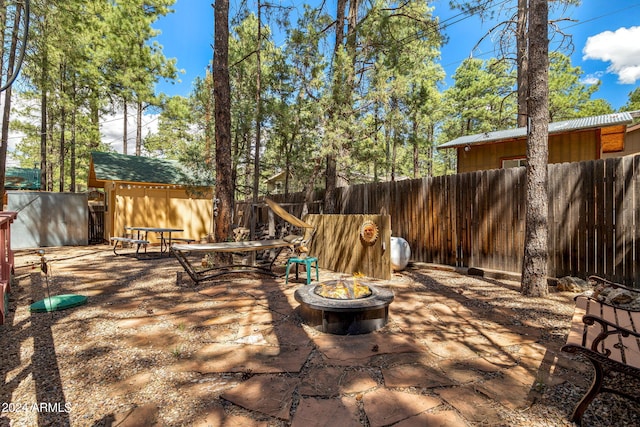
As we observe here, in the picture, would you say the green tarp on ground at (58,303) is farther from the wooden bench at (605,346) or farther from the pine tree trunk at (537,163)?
the pine tree trunk at (537,163)

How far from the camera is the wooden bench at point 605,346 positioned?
5.32 ft

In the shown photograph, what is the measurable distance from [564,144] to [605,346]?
883 cm

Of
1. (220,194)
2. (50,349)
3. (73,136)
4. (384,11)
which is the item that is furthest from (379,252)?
(73,136)

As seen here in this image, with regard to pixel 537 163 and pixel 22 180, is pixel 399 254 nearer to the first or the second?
pixel 537 163

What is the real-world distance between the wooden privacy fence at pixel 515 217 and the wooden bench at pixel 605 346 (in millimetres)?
2291

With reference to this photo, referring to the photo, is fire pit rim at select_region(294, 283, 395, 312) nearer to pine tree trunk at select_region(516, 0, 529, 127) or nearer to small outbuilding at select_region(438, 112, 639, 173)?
pine tree trunk at select_region(516, 0, 529, 127)

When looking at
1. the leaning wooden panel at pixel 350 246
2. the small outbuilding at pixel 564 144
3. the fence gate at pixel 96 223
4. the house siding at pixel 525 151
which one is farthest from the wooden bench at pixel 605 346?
the fence gate at pixel 96 223

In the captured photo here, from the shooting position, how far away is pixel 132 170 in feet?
39.4

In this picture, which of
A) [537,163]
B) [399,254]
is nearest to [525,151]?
[537,163]

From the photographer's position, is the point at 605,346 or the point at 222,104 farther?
the point at 222,104

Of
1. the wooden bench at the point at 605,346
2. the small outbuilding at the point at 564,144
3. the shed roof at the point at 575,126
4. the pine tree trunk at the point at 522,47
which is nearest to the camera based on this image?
the wooden bench at the point at 605,346

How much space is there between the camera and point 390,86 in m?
8.82

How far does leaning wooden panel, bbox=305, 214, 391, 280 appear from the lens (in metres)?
5.58

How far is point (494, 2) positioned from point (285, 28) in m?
5.58
